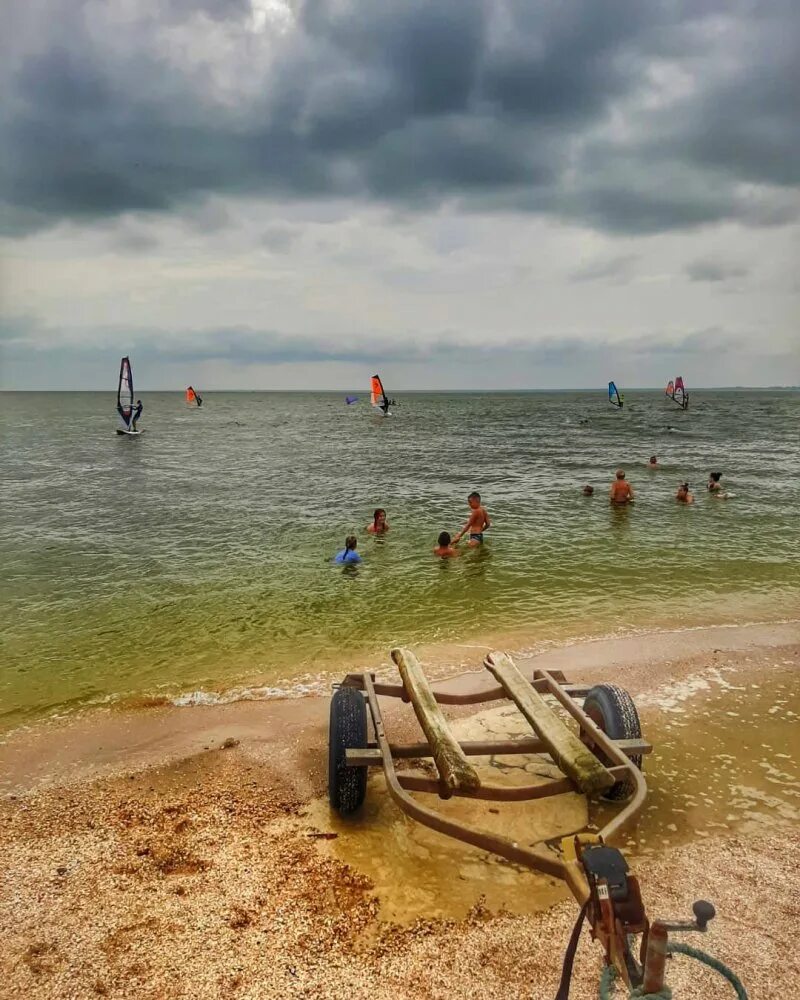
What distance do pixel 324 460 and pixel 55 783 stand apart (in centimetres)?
3808

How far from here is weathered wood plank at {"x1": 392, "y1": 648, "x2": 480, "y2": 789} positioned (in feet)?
17.2

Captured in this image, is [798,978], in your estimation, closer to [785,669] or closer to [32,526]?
[785,669]

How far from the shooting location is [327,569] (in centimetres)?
1697

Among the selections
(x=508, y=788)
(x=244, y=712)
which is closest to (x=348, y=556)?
(x=244, y=712)

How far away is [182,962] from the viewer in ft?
15.8

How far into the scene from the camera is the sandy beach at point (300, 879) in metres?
4.70

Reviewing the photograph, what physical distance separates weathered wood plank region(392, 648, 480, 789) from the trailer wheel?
70.9 inches

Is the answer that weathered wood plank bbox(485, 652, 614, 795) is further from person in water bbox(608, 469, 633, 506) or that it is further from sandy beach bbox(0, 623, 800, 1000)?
person in water bbox(608, 469, 633, 506)

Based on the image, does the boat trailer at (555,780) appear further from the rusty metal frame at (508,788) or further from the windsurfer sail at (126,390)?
the windsurfer sail at (126,390)

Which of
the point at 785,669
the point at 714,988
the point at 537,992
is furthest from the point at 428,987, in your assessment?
the point at 785,669

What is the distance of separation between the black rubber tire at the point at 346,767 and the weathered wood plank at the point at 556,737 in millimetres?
→ 1741

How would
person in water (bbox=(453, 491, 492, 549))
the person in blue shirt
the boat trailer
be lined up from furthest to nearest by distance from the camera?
person in water (bbox=(453, 491, 492, 549)) < the person in blue shirt < the boat trailer

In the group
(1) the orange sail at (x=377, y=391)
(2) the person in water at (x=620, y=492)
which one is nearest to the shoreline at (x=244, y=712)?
(2) the person in water at (x=620, y=492)

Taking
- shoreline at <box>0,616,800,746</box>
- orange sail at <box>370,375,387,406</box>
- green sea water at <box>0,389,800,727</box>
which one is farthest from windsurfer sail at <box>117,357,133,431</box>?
shoreline at <box>0,616,800,746</box>
